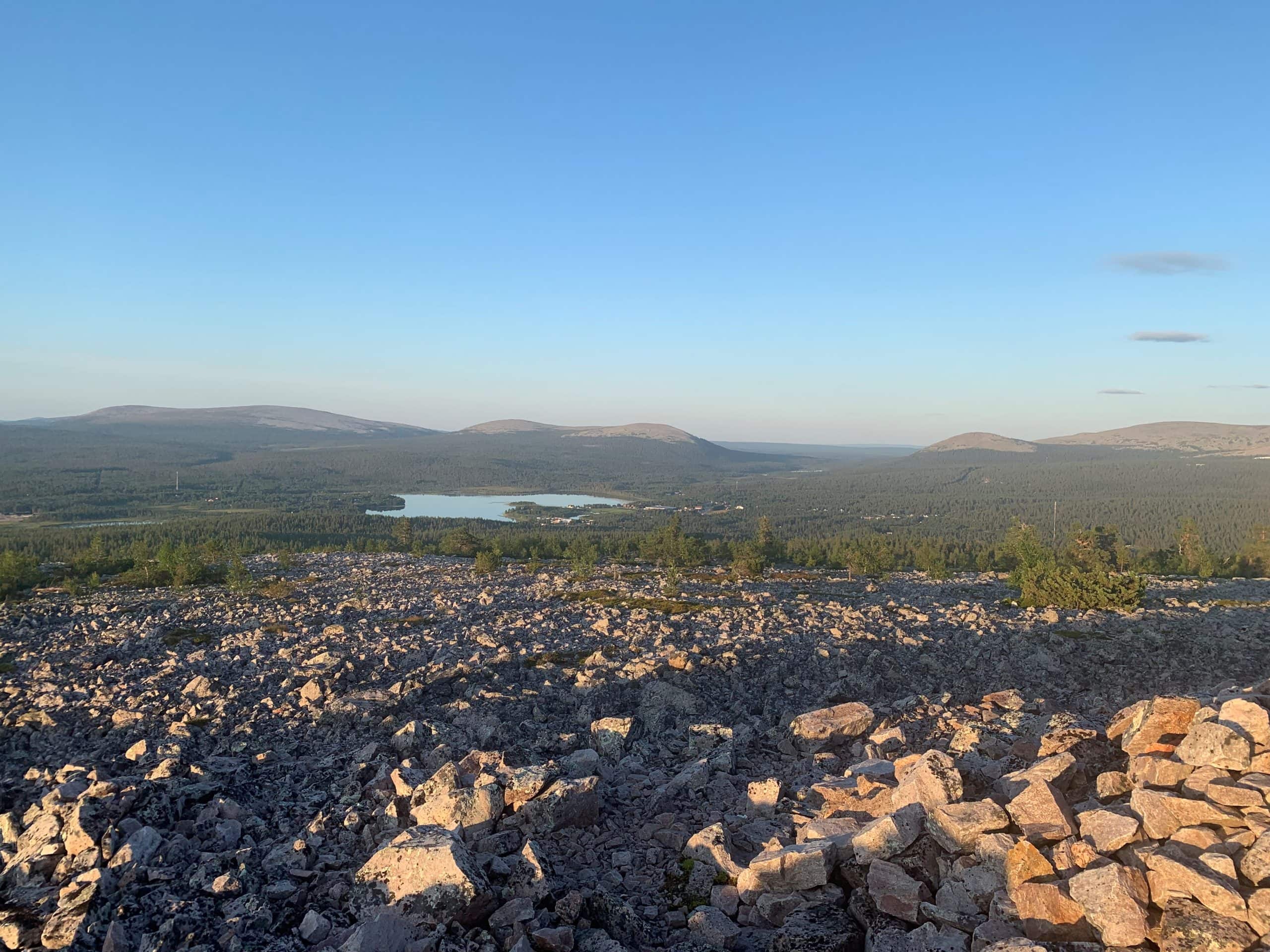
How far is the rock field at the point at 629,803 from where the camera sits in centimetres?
783

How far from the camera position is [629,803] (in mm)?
12000

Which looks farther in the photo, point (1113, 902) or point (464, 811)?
point (464, 811)

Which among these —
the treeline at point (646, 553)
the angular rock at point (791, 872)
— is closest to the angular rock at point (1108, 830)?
the angular rock at point (791, 872)

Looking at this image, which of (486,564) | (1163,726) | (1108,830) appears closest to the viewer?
(1108,830)

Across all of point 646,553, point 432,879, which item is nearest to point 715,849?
point 432,879

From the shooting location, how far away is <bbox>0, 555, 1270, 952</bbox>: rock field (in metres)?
7.83

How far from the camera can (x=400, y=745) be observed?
13680mm

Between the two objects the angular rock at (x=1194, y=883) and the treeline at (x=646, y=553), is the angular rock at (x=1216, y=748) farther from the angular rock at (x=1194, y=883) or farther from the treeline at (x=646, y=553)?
the treeline at (x=646, y=553)

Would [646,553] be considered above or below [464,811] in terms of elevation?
below

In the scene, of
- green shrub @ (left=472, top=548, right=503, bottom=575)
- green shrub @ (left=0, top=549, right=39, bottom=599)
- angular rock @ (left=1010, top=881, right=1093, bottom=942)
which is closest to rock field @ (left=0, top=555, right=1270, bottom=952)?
angular rock @ (left=1010, top=881, right=1093, bottom=942)

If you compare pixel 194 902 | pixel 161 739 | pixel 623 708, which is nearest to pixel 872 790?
pixel 623 708

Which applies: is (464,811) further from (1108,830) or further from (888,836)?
(1108,830)

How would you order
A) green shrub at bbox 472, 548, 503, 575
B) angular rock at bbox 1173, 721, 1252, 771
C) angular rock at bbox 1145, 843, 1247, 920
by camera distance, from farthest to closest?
green shrub at bbox 472, 548, 503, 575
angular rock at bbox 1173, 721, 1252, 771
angular rock at bbox 1145, 843, 1247, 920

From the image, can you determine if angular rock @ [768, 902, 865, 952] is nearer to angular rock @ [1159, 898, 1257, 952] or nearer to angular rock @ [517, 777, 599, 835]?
angular rock @ [1159, 898, 1257, 952]
